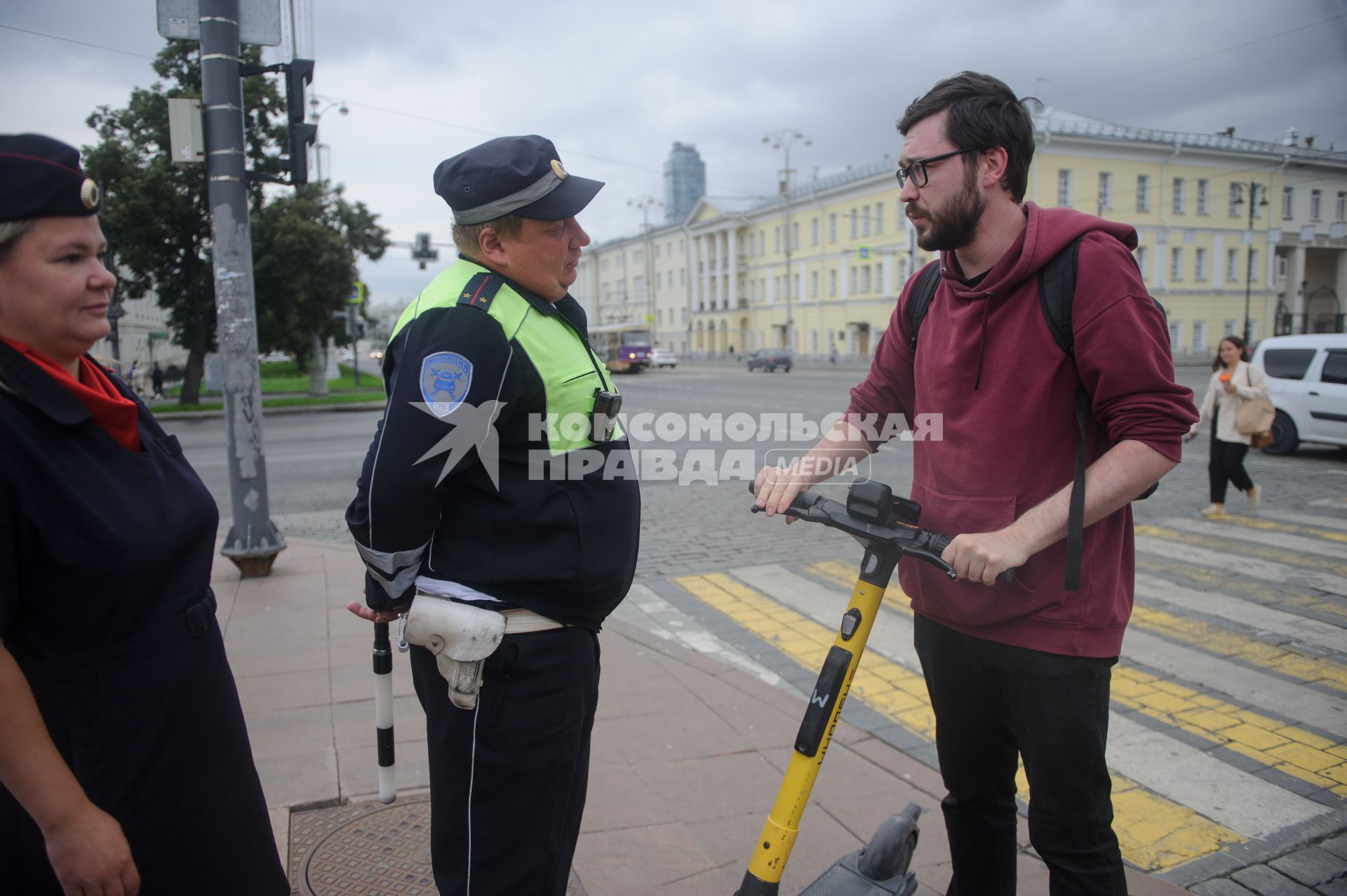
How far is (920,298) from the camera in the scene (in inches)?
91.7

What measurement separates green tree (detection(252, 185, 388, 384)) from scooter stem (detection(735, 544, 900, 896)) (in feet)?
87.7

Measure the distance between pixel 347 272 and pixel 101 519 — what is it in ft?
94.3

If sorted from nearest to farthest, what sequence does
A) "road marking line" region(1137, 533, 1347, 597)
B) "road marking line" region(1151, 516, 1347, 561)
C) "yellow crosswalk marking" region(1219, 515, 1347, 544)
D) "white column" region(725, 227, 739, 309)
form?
"road marking line" region(1137, 533, 1347, 597) → "road marking line" region(1151, 516, 1347, 561) → "yellow crosswalk marking" region(1219, 515, 1347, 544) → "white column" region(725, 227, 739, 309)

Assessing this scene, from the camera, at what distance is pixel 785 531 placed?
8.32m

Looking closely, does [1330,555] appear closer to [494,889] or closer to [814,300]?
[494,889]

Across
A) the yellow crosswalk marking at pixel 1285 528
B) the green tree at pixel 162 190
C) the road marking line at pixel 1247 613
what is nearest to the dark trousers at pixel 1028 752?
the road marking line at pixel 1247 613

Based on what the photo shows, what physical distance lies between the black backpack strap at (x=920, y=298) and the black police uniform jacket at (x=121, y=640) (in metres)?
1.72

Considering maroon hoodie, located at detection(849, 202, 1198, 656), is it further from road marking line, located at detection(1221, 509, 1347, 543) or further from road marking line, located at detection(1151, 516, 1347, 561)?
road marking line, located at detection(1221, 509, 1347, 543)

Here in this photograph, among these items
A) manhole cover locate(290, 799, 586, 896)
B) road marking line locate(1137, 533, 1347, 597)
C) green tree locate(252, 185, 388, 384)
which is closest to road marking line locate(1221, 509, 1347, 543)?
road marking line locate(1137, 533, 1347, 597)

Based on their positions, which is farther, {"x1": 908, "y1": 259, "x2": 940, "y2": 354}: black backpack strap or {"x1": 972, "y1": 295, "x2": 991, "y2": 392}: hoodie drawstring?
{"x1": 908, "y1": 259, "x2": 940, "y2": 354}: black backpack strap

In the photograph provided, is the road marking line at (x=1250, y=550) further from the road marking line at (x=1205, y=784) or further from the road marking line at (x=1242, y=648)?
the road marking line at (x=1205, y=784)

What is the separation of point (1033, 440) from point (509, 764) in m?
1.35

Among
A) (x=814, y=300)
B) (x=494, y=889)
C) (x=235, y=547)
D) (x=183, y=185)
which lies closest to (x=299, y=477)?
(x=235, y=547)

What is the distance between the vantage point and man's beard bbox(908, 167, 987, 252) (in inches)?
78.3
